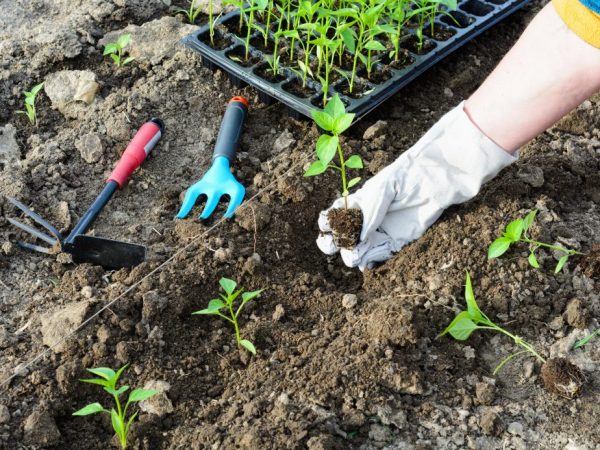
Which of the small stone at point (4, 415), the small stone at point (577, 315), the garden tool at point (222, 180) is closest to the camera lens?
the small stone at point (4, 415)

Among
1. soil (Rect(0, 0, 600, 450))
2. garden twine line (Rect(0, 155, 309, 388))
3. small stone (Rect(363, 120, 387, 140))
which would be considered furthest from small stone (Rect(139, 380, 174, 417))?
small stone (Rect(363, 120, 387, 140))

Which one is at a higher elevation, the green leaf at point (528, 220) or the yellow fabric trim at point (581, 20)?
the yellow fabric trim at point (581, 20)

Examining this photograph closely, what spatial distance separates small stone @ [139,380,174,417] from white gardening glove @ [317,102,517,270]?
72cm

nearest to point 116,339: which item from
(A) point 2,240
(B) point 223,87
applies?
(A) point 2,240

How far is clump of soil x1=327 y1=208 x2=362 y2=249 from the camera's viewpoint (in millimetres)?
2428

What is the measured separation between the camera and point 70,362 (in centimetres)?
215

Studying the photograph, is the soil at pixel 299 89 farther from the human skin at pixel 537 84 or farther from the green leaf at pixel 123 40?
the human skin at pixel 537 84

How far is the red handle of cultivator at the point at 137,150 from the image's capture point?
2744 mm

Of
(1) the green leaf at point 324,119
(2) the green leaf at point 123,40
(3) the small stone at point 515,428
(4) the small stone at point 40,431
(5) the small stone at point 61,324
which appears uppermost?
(1) the green leaf at point 324,119

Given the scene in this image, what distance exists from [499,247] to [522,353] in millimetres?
316

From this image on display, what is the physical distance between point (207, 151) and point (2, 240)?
0.79m

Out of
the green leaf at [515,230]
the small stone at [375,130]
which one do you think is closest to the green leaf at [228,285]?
the green leaf at [515,230]

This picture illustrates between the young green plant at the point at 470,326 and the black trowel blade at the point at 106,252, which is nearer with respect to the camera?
the young green plant at the point at 470,326

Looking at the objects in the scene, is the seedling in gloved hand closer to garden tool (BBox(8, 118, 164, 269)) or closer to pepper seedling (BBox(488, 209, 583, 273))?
garden tool (BBox(8, 118, 164, 269))
